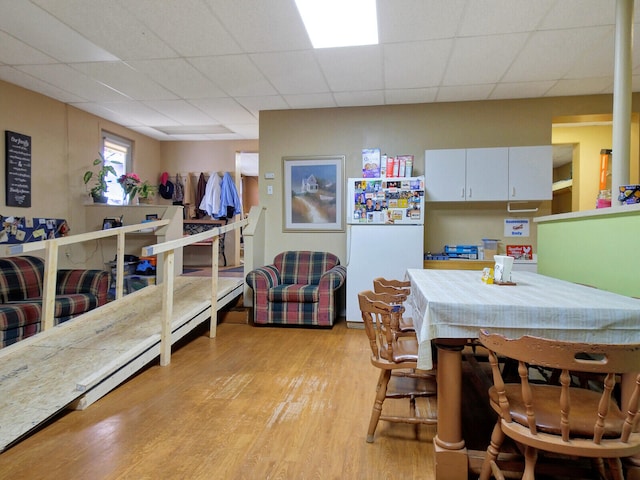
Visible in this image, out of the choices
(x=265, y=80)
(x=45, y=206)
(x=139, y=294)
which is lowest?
(x=139, y=294)

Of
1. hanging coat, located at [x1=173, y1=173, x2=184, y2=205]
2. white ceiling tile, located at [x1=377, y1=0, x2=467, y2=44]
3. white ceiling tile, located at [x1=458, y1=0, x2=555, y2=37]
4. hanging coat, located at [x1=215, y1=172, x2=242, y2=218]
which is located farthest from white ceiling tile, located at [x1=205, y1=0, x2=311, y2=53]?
hanging coat, located at [x1=173, y1=173, x2=184, y2=205]

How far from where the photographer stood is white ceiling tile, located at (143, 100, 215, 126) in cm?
458

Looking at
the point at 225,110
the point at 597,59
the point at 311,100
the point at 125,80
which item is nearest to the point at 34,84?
the point at 125,80

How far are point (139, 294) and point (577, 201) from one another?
597cm

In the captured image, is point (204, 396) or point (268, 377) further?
point (268, 377)

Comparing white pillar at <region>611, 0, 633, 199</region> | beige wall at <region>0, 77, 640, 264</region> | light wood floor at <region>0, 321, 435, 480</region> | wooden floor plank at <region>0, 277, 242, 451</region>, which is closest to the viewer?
light wood floor at <region>0, 321, 435, 480</region>

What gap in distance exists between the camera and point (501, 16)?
263cm

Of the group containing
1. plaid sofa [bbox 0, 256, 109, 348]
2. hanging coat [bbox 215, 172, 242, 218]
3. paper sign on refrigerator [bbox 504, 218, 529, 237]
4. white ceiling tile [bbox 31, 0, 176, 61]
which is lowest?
plaid sofa [bbox 0, 256, 109, 348]

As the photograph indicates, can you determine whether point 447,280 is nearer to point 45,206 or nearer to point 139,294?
point 139,294

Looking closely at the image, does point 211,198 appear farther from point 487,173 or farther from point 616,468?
point 616,468

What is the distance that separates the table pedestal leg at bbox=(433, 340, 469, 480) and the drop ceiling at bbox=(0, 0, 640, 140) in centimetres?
234

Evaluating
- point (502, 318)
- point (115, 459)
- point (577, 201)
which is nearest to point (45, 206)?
point (115, 459)

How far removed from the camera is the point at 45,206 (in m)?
4.40

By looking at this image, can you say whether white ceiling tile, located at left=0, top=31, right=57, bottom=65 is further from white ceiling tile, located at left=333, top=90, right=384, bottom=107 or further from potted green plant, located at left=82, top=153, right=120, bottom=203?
white ceiling tile, located at left=333, top=90, right=384, bottom=107
